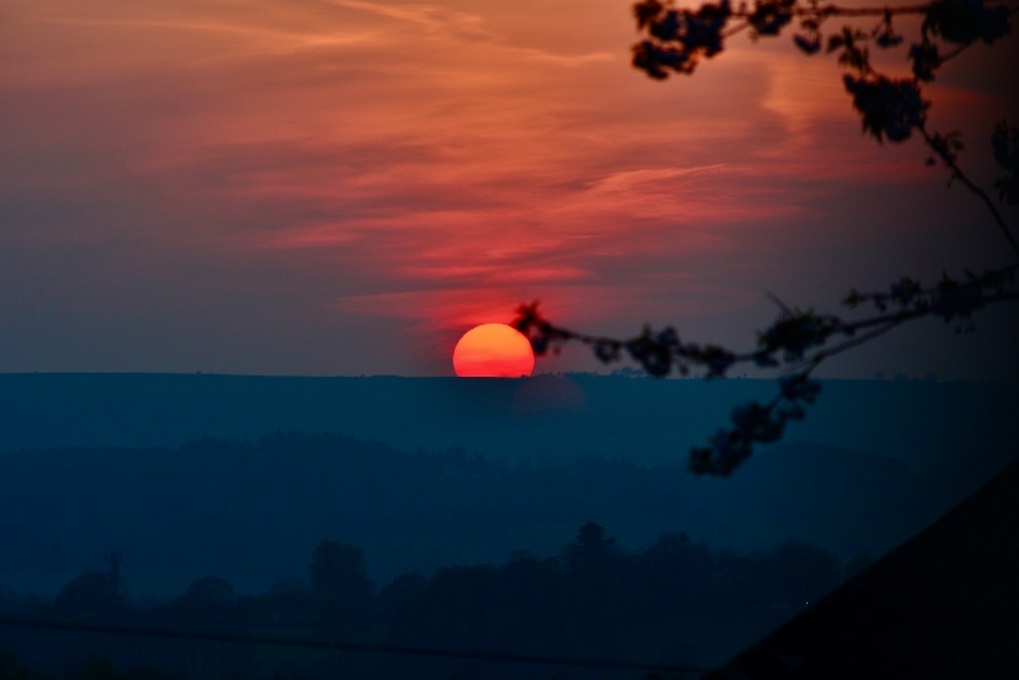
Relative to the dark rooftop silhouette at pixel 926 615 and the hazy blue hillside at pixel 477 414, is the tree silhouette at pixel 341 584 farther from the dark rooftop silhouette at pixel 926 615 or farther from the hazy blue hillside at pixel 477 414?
the dark rooftop silhouette at pixel 926 615

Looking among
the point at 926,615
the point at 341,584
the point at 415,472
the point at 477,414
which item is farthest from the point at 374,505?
the point at 926,615

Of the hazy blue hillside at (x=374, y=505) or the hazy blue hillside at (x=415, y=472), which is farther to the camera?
the hazy blue hillside at (x=374, y=505)

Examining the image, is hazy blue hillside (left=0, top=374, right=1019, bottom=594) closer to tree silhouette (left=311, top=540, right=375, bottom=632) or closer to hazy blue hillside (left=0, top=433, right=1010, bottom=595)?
hazy blue hillside (left=0, top=433, right=1010, bottom=595)

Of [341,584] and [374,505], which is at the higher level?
[374,505]

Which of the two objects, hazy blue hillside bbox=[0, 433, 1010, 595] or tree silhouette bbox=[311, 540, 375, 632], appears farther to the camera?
tree silhouette bbox=[311, 540, 375, 632]

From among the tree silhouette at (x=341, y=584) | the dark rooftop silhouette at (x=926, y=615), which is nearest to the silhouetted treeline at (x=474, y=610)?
the tree silhouette at (x=341, y=584)

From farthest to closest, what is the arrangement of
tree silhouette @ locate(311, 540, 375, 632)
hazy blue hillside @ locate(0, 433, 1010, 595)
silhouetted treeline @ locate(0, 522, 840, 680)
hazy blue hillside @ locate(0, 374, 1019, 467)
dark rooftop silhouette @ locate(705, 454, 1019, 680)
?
tree silhouette @ locate(311, 540, 375, 632) < hazy blue hillside @ locate(0, 433, 1010, 595) < silhouetted treeline @ locate(0, 522, 840, 680) < hazy blue hillside @ locate(0, 374, 1019, 467) < dark rooftop silhouette @ locate(705, 454, 1019, 680)

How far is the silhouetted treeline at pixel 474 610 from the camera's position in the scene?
298ft

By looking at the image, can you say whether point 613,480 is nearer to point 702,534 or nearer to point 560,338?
point 702,534

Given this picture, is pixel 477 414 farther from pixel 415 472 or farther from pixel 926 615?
pixel 926 615

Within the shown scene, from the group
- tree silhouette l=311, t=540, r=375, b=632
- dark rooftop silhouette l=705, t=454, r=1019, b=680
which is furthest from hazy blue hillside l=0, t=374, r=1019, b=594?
dark rooftop silhouette l=705, t=454, r=1019, b=680

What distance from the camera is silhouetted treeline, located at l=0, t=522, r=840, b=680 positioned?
3570 inches

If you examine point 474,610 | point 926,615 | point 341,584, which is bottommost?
point 926,615

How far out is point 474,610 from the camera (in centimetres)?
9956
